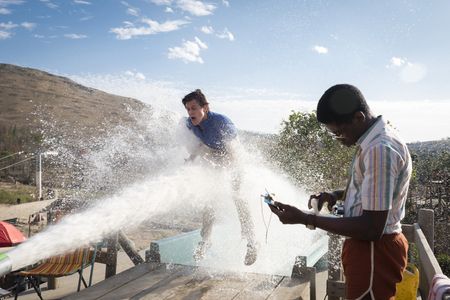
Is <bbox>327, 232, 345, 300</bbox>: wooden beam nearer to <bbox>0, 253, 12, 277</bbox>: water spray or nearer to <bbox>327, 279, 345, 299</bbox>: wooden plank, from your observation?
<bbox>327, 279, 345, 299</bbox>: wooden plank

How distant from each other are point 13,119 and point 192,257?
56.2 meters

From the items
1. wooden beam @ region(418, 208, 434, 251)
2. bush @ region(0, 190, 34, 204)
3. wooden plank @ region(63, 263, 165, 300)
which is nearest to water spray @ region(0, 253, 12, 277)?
wooden plank @ region(63, 263, 165, 300)

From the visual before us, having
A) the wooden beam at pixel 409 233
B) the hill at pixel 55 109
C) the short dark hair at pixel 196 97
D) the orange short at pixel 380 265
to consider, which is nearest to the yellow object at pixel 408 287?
the wooden beam at pixel 409 233

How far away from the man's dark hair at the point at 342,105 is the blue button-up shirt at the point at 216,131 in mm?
2710

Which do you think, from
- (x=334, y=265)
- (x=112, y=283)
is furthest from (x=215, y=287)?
(x=334, y=265)

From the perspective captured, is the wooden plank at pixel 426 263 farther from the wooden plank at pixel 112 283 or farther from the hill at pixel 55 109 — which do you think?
the hill at pixel 55 109

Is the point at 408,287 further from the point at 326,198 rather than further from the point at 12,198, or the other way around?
the point at 12,198

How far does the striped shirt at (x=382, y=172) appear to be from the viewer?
6.64 ft

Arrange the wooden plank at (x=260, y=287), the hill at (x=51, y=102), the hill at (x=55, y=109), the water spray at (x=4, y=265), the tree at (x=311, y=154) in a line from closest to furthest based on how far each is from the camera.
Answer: the water spray at (x=4, y=265)
the wooden plank at (x=260, y=287)
the tree at (x=311, y=154)
the hill at (x=55, y=109)
the hill at (x=51, y=102)

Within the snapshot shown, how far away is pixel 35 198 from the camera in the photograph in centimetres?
1836

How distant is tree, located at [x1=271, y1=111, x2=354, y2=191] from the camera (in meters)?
12.1

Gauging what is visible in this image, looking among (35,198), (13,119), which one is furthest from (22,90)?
(35,198)

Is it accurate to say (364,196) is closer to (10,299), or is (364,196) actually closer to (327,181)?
(10,299)

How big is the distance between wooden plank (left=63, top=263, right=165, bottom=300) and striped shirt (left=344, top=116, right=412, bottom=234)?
2439 millimetres
